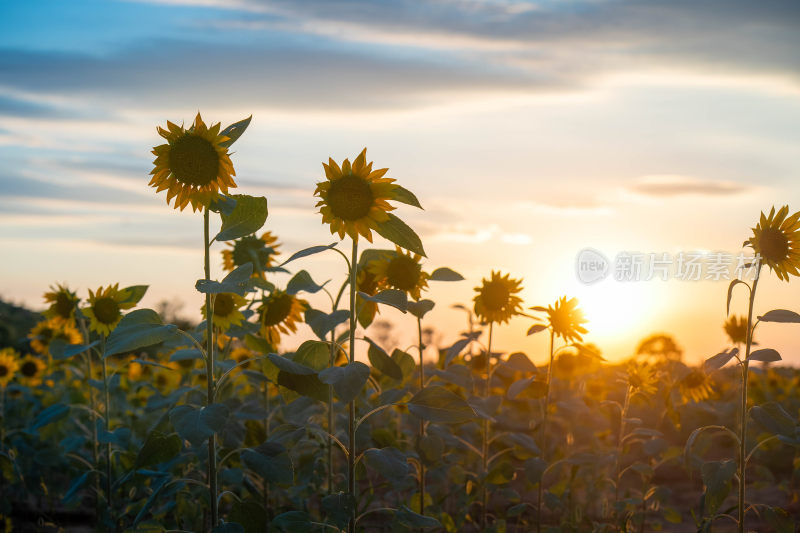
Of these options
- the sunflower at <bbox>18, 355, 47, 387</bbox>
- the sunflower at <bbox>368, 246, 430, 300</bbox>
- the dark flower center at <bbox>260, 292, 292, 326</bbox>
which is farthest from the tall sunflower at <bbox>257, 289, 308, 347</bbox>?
the sunflower at <bbox>18, 355, 47, 387</bbox>

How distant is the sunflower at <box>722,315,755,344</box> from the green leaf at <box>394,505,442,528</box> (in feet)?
10.3

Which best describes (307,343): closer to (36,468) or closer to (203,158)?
(203,158)

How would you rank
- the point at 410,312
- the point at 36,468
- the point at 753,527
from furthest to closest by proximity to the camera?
the point at 36,468, the point at 753,527, the point at 410,312

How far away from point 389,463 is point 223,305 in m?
1.48

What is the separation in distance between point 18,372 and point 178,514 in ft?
14.0

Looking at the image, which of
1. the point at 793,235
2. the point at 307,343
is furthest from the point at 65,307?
the point at 793,235

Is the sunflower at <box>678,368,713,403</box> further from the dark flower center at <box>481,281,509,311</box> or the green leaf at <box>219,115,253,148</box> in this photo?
the green leaf at <box>219,115,253,148</box>

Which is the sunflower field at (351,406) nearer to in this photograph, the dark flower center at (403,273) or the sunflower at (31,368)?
the dark flower center at (403,273)

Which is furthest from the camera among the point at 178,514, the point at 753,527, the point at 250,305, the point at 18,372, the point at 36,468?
the point at 18,372

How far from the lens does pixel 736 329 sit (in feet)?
17.0

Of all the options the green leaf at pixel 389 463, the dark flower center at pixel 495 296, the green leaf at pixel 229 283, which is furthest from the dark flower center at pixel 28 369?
the green leaf at pixel 389 463

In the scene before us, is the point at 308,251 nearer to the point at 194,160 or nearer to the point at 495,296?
the point at 194,160

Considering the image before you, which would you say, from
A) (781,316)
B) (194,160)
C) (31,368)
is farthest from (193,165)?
(31,368)

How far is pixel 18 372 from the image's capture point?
7.71 m
